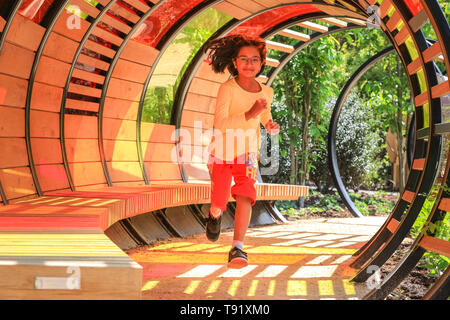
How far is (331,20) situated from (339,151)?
815 centimetres

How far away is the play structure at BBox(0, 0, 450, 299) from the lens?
3.56m

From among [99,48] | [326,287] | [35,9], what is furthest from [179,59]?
[326,287]

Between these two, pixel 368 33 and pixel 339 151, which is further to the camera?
pixel 339 151

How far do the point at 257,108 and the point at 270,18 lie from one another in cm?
602

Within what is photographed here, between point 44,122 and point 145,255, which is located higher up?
point 44,122

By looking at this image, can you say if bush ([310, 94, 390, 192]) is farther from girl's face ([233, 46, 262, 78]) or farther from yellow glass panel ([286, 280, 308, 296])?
girl's face ([233, 46, 262, 78])

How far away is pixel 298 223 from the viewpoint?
37.8ft

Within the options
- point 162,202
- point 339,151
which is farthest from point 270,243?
point 339,151

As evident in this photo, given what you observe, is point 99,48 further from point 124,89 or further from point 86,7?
point 124,89

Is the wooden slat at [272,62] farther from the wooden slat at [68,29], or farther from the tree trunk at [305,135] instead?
the wooden slat at [68,29]


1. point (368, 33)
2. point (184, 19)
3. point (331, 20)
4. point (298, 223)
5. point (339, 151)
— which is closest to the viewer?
point (184, 19)

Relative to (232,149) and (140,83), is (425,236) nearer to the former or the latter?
(232,149)

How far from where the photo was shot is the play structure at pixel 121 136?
3561 millimetres

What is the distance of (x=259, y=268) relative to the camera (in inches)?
251
